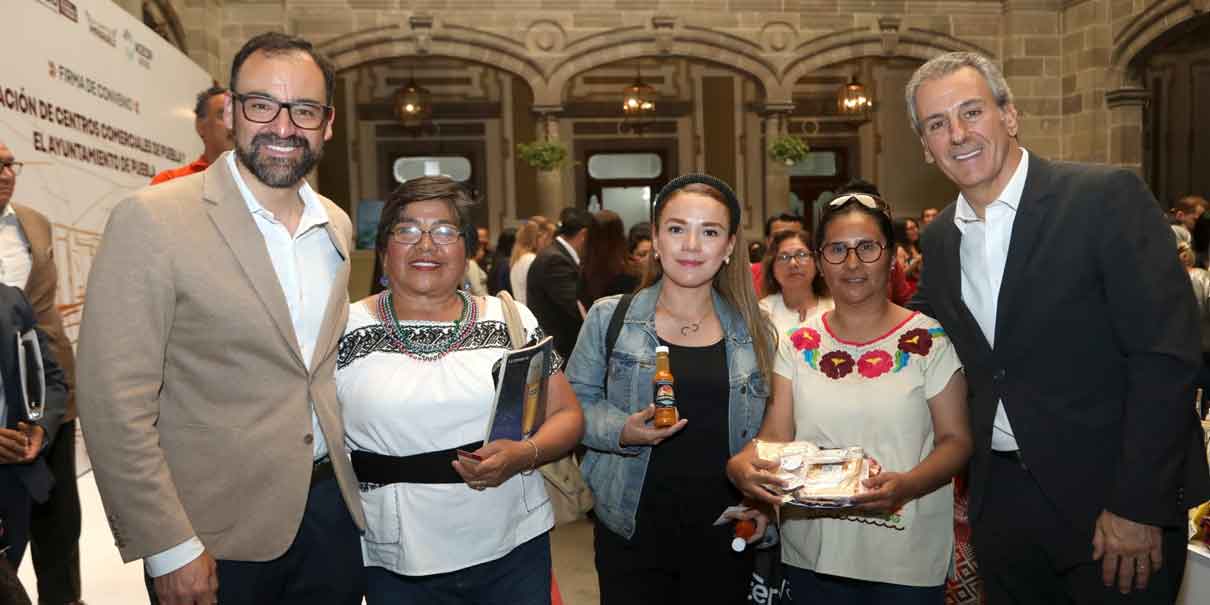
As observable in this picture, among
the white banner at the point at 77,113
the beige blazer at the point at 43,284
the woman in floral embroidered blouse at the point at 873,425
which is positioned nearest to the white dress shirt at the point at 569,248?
the white banner at the point at 77,113

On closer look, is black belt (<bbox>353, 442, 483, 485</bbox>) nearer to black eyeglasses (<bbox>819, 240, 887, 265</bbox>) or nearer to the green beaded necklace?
the green beaded necklace

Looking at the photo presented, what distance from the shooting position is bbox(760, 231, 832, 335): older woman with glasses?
4.41 meters

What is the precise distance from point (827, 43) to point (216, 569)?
11731 mm

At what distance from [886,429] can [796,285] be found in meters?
2.20

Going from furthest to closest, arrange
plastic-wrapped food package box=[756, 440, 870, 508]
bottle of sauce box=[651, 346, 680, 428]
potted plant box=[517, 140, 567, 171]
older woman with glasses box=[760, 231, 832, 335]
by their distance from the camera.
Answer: potted plant box=[517, 140, 567, 171] → older woman with glasses box=[760, 231, 832, 335] → bottle of sauce box=[651, 346, 680, 428] → plastic-wrapped food package box=[756, 440, 870, 508]

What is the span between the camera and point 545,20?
11.9 meters

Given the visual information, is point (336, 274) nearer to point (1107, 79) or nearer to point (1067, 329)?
point (1067, 329)

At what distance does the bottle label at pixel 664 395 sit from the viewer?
2410 millimetres

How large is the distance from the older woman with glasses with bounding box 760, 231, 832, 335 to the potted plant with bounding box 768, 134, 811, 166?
7625mm

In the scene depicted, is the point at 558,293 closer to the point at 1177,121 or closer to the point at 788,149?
the point at 788,149

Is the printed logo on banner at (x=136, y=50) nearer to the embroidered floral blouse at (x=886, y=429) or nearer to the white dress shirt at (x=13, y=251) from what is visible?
the white dress shirt at (x=13, y=251)

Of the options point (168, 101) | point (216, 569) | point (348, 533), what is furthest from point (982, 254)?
point (168, 101)

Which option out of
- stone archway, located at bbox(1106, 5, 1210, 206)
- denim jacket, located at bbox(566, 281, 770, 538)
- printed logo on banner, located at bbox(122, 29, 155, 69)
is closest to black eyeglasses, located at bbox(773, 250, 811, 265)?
denim jacket, located at bbox(566, 281, 770, 538)

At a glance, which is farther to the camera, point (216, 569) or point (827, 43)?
point (827, 43)
